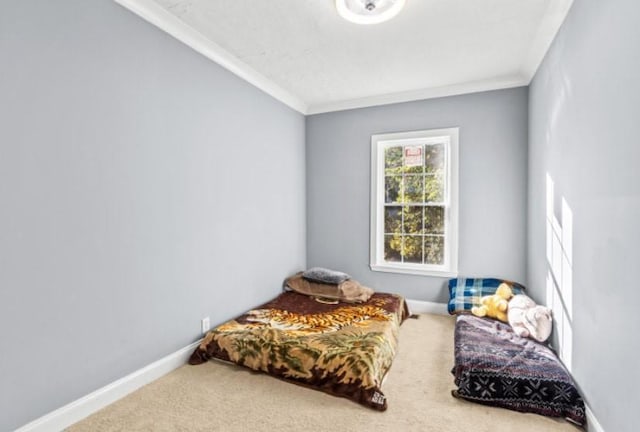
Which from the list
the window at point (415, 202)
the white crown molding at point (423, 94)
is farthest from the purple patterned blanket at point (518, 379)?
the white crown molding at point (423, 94)

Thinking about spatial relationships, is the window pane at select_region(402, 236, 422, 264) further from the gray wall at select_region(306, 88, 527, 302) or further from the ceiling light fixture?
the ceiling light fixture

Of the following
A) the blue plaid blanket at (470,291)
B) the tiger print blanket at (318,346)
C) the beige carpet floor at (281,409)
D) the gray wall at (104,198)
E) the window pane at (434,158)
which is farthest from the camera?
the window pane at (434,158)

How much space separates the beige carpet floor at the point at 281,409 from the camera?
5.80 feet

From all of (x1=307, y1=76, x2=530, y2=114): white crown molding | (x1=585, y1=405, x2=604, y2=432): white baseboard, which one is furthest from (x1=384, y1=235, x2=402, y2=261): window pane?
(x1=585, y1=405, x2=604, y2=432): white baseboard

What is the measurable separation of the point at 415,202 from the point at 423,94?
1231mm

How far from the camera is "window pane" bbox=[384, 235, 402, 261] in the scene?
12.9 ft

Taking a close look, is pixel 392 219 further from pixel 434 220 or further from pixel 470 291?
pixel 470 291

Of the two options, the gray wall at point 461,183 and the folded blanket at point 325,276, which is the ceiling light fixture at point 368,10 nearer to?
the gray wall at point 461,183

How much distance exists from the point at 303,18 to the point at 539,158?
2.30m

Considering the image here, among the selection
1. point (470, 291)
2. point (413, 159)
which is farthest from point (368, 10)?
point (470, 291)

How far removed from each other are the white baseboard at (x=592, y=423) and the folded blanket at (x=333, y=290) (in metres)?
1.92

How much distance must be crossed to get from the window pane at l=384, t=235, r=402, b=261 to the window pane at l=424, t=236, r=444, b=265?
31 cm

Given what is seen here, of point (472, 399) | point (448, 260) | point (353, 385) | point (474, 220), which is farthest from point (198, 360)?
point (474, 220)

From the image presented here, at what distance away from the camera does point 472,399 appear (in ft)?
6.56
